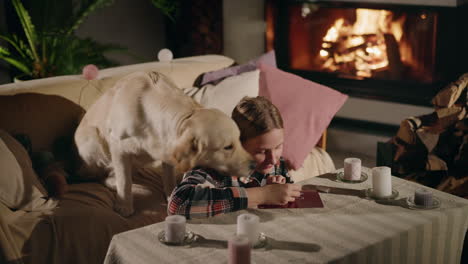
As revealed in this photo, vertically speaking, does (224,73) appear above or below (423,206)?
above

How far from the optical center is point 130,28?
480 cm

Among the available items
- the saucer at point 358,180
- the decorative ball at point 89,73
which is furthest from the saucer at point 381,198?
the decorative ball at point 89,73

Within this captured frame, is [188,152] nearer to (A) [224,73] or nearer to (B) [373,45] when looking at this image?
(A) [224,73]

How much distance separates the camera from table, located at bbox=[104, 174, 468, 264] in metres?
1.56

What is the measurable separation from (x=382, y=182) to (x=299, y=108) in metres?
1.02

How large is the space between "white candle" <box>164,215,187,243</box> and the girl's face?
527mm

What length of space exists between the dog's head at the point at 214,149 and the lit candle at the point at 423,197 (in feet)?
1.75

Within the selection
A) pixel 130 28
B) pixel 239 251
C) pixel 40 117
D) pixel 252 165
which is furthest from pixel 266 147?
pixel 130 28

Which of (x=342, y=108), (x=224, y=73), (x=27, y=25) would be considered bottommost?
(x=342, y=108)

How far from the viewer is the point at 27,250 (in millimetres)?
2088

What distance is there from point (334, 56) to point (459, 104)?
1314 millimetres

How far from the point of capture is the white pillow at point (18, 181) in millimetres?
2197

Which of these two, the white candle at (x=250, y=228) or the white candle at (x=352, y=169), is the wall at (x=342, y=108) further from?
the white candle at (x=250, y=228)

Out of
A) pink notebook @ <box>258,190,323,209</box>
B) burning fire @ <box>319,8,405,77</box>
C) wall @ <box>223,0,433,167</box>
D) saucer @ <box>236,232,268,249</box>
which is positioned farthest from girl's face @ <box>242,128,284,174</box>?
burning fire @ <box>319,8,405,77</box>
